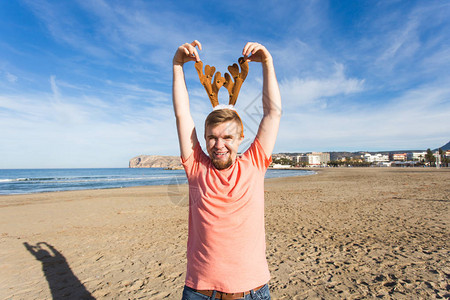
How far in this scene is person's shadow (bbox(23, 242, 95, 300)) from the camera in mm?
4137

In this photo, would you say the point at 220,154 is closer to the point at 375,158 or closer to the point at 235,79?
the point at 235,79

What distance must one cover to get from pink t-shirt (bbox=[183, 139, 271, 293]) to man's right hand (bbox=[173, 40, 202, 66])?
0.73 m

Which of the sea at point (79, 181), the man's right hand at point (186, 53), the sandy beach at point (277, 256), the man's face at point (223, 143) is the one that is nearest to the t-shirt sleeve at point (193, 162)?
the man's face at point (223, 143)

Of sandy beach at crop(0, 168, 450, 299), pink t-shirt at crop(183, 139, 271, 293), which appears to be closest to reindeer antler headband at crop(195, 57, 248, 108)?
pink t-shirt at crop(183, 139, 271, 293)

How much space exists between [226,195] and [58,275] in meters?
5.14

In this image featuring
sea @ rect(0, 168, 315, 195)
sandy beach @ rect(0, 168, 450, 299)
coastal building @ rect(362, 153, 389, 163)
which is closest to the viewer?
sandy beach @ rect(0, 168, 450, 299)

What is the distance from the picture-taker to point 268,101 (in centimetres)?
159

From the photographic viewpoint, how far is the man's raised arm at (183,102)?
1.55m

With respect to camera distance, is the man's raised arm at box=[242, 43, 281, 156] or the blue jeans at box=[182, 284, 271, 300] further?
the man's raised arm at box=[242, 43, 281, 156]

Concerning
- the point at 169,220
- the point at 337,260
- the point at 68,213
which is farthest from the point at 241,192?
the point at 68,213

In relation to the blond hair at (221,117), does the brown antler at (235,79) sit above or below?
Result: above

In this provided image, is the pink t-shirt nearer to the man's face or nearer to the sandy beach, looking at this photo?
the man's face

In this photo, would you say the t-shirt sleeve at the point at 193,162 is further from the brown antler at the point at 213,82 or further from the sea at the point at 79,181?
the sea at the point at 79,181

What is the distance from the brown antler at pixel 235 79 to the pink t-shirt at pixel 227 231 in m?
0.50
